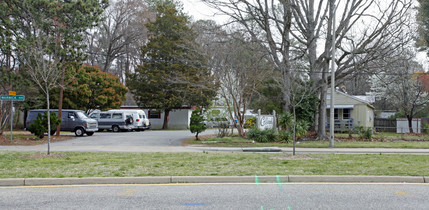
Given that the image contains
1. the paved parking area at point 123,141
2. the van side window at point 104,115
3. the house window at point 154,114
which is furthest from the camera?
the house window at point 154,114

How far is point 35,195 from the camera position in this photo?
23.9 feet

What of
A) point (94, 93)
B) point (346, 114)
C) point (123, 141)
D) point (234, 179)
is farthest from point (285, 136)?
point (94, 93)

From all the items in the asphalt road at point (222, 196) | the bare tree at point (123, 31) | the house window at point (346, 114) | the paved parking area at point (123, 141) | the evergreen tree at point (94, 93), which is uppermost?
the bare tree at point (123, 31)

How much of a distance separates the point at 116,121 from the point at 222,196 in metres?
27.9

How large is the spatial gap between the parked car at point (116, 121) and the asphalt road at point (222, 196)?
84.4ft

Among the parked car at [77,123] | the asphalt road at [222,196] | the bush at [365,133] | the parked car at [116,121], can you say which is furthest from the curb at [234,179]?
the parked car at [116,121]

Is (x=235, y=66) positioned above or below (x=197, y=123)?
above

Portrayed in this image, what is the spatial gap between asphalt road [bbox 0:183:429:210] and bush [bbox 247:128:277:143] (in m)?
13.7

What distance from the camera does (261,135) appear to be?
22.2m

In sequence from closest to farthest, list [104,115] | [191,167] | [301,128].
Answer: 1. [191,167]
2. [301,128]
3. [104,115]

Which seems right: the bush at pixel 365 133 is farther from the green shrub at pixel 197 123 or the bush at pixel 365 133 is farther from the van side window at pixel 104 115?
the van side window at pixel 104 115

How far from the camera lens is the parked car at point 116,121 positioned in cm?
3344

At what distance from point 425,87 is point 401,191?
3844cm

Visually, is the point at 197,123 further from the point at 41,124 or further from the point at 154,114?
the point at 154,114
